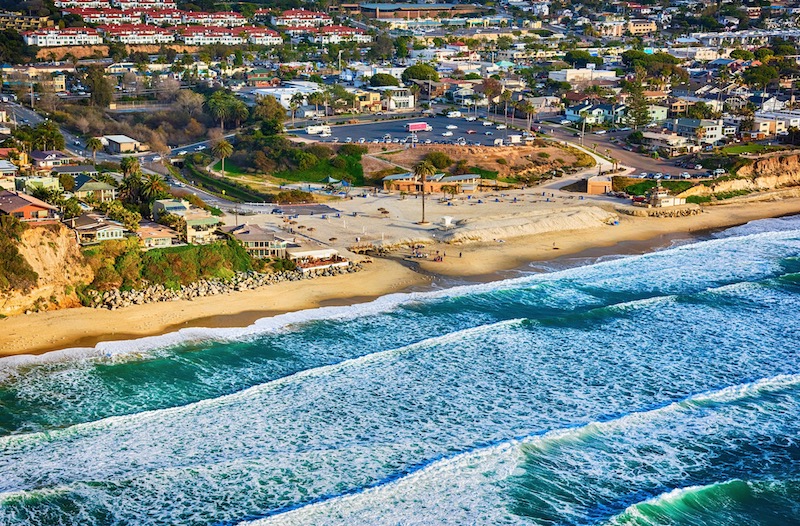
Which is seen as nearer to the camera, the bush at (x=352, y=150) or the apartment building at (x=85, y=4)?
the bush at (x=352, y=150)

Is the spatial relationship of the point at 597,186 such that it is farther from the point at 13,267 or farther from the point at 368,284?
the point at 13,267

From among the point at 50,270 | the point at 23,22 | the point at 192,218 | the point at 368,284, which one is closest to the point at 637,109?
the point at 368,284

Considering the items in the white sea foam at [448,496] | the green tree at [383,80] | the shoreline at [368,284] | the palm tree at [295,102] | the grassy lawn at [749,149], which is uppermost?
the green tree at [383,80]

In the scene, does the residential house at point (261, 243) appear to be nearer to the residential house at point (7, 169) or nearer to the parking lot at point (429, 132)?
the residential house at point (7, 169)

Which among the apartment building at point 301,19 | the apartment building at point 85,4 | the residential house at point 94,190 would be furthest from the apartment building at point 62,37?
the residential house at point 94,190

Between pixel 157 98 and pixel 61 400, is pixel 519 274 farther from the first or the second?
pixel 157 98

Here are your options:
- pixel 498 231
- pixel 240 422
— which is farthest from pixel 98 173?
pixel 240 422
